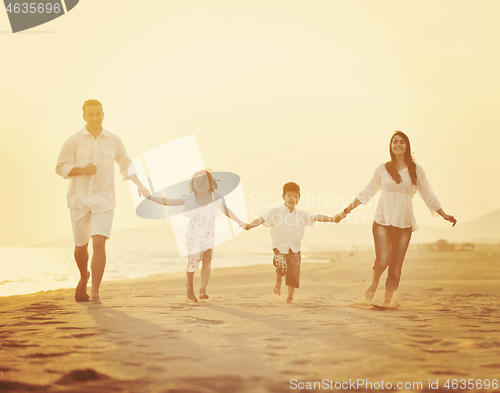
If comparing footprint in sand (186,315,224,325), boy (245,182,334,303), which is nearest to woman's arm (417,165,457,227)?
boy (245,182,334,303)

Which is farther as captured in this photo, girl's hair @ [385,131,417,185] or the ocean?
the ocean

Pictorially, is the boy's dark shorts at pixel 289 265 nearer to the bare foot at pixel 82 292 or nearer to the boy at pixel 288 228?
the boy at pixel 288 228

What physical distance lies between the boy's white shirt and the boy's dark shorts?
2.7 inches

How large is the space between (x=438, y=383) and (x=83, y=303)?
176 inches

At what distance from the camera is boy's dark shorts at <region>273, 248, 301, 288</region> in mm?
A: 6539

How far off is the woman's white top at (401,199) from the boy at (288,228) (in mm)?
906

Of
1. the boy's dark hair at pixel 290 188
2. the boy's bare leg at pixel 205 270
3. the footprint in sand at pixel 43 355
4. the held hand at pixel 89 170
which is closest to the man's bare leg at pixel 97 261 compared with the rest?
the held hand at pixel 89 170

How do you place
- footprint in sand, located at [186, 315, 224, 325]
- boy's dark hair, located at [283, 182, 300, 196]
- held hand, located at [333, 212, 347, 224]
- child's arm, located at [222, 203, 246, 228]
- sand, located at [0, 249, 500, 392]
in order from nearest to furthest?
1. sand, located at [0, 249, 500, 392]
2. footprint in sand, located at [186, 315, 224, 325]
3. held hand, located at [333, 212, 347, 224]
4. boy's dark hair, located at [283, 182, 300, 196]
5. child's arm, located at [222, 203, 246, 228]

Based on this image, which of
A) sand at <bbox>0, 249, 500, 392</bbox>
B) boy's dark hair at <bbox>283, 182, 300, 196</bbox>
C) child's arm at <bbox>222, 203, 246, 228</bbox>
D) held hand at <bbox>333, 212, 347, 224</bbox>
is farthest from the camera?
child's arm at <bbox>222, 203, 246, 228</bbox>

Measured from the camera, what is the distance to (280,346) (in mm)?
3223

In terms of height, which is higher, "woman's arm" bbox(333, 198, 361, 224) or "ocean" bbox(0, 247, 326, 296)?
"woman's arm" bbox(333, 198, 361, 224)

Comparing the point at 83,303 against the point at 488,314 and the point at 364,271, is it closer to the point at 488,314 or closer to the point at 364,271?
the point at 488,314

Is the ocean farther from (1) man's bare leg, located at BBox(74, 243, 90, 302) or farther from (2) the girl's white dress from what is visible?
(2) the girl's white dress

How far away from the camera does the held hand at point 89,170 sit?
585 centimetres
